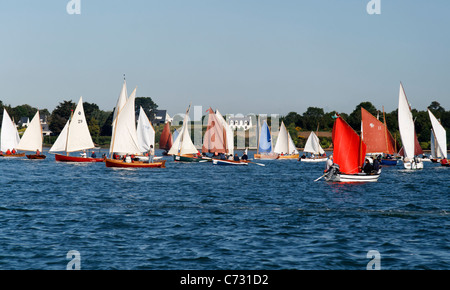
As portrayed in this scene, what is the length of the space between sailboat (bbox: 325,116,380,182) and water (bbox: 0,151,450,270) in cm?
603

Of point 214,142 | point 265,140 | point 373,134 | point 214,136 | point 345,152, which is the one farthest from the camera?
point 265,140

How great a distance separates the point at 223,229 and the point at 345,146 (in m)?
27.0

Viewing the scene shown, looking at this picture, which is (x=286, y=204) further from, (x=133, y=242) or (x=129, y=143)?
(x=129, y=143)

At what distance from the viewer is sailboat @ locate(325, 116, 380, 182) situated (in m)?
48.3

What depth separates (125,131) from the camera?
71.6 meters

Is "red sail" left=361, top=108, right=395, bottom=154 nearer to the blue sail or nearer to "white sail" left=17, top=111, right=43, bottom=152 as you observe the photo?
the blue sail

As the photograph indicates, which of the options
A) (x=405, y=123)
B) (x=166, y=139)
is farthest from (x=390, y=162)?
(x=166, y=139)

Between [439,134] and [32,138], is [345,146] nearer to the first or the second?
[439,134]

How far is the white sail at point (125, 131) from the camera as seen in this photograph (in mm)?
71000

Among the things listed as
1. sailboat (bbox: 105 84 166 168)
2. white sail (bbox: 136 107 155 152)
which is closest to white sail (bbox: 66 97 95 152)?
white sail (bbox: 136 107 155 152)

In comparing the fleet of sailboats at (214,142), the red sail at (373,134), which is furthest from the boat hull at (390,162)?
the red sail at (373,134)

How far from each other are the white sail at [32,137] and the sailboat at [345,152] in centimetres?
6915

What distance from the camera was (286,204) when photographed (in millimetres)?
34438
